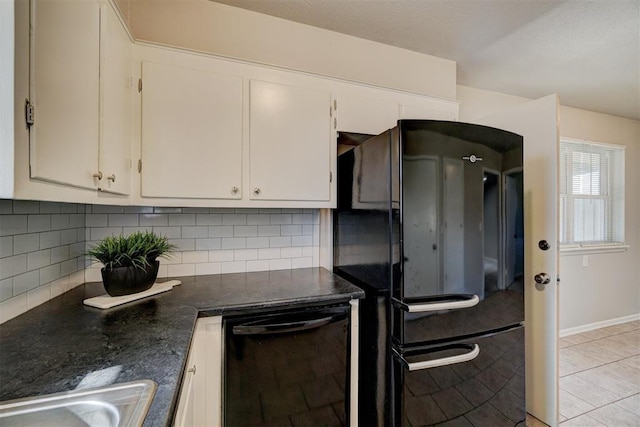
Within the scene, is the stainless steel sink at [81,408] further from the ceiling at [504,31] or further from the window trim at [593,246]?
the window trim at [593,246]

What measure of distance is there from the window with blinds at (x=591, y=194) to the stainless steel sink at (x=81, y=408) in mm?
4057

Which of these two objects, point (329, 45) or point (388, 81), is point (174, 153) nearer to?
point (329, 45)

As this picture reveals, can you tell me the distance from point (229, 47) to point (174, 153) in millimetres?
844

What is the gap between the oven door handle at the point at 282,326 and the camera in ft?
3.92

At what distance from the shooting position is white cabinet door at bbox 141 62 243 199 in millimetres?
1419

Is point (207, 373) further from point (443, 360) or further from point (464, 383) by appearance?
point (464, 383)

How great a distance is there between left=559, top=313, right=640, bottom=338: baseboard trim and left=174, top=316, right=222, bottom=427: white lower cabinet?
3.76 meters

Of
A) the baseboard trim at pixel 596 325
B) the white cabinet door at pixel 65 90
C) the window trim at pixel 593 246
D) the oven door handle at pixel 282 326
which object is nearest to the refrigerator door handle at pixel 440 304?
the oven door handle at pixel 282 326

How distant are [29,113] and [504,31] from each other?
262 cm

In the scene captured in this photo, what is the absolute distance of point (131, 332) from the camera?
970mm

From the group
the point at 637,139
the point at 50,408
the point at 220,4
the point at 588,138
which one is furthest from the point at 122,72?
the point at 637,139

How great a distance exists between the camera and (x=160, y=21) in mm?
1680

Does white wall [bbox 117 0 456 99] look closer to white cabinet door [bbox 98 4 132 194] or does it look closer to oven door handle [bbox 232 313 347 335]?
white cabinet door [bbox 98 4 132 194]

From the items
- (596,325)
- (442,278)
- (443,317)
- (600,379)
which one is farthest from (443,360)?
(596,325)
